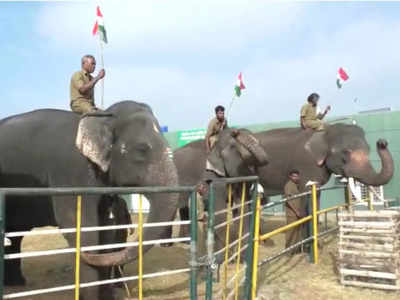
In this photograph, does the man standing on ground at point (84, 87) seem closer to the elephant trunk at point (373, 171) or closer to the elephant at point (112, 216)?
the elephant at point (112, 216)

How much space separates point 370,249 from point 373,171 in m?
3.68

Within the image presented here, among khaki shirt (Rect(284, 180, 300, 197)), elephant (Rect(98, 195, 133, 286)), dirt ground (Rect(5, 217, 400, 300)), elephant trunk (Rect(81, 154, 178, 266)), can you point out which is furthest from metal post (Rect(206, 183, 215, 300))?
khaki shirt (Rect(284, 180, 300, 197))

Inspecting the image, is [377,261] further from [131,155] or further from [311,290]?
[131,155]

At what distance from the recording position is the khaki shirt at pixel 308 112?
11.3 m

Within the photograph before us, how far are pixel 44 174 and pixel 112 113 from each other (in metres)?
1.17

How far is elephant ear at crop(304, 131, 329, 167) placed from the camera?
1063cm

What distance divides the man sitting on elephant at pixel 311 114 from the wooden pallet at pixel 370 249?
4.49 meters

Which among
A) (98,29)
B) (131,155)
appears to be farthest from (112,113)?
(98,29)

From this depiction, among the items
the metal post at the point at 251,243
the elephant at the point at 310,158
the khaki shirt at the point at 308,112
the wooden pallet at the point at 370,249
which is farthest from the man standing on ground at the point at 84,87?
the khaki shirt at the point at 308,112

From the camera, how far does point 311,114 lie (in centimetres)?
1138

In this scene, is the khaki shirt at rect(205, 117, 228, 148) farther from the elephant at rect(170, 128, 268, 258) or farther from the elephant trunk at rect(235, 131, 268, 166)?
the elephant trunk at rect(235, 131, 268, 166)

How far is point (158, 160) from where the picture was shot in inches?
212

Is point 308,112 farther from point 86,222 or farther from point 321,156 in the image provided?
point 86,222

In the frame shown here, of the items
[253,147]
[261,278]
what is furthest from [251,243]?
[253,147]
